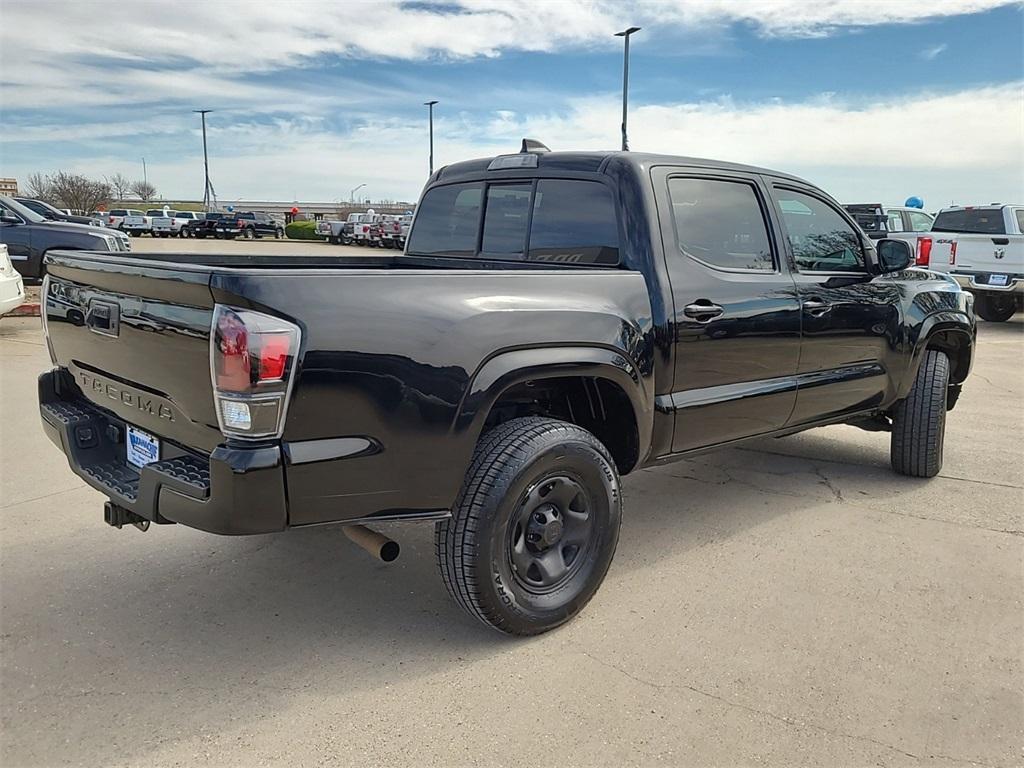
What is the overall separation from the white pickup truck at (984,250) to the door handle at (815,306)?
9529mm

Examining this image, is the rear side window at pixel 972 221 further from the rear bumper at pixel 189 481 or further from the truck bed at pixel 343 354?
the rear bumper at pixel 189 481

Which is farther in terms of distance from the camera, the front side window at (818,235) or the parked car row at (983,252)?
the parked car row at (983,252)

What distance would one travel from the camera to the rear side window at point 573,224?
11.9ft

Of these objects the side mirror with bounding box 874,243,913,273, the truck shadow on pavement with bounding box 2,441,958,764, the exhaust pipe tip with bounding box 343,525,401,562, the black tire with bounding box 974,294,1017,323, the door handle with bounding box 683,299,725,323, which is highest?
the side mirror with bounding box 874,243,913,273

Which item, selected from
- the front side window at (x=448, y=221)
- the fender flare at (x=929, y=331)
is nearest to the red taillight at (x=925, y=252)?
the fender flare at (x=929, y=331)

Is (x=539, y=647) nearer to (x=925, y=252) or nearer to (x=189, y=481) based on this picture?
(x=189, y=481)

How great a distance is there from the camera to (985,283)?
12.5m

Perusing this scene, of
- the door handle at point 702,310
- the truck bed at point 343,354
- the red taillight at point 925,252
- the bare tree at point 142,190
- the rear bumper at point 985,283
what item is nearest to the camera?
the truck bed at point 343,354

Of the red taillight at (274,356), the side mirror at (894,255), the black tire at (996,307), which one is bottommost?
the black tire at (996,307)

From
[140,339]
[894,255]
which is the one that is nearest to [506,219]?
[140,339]

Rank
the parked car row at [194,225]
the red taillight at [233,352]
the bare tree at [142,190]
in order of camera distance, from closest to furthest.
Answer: the red taillight at [233,352] < the parked car row at [194,225] < the bare tree at [142,190]

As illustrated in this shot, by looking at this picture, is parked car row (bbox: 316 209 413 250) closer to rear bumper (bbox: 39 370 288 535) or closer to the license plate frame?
rear bumper (bbox: 39 370 288 535)

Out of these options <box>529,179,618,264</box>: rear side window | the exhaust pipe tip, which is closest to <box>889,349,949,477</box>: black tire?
<box>529,179,618,264</box>: rear side window

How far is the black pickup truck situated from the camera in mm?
2480
